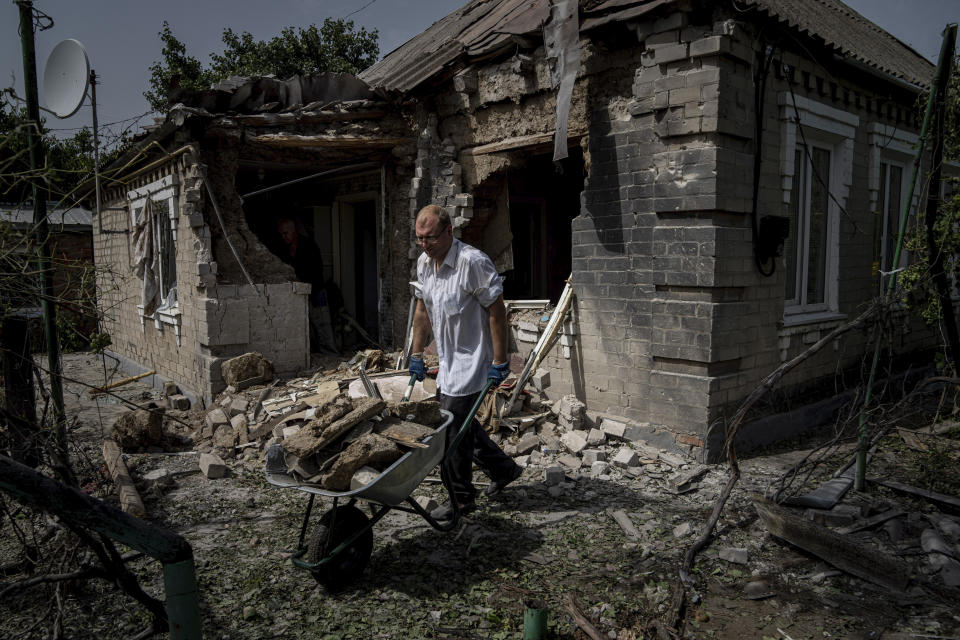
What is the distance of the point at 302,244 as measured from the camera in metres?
9.80

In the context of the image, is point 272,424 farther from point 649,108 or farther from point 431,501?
point 649,108

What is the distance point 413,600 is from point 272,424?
3.55 metres

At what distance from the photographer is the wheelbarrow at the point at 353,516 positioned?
307 centimetres

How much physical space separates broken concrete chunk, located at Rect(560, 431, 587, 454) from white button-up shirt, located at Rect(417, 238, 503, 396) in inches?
70.3

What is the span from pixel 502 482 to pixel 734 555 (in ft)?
5.27

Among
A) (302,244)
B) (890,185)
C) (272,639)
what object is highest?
(890,185)

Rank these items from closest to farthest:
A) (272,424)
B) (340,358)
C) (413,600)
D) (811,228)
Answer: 1. (413,600)
2. (272,424)
3. (811,228)
4. (340,358)

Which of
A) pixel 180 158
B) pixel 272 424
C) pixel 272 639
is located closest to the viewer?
pixel 272 639

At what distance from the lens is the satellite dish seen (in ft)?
15.1

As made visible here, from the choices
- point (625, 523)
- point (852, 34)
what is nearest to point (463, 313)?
point (625, 523)

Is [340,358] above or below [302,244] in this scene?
below

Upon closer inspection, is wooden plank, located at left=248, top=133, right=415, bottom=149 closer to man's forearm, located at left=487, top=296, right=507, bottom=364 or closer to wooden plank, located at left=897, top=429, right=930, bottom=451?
man's forearm, located at left=487, top=296, right=507, bottom=364

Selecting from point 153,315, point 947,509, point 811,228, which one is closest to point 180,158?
point 153,315

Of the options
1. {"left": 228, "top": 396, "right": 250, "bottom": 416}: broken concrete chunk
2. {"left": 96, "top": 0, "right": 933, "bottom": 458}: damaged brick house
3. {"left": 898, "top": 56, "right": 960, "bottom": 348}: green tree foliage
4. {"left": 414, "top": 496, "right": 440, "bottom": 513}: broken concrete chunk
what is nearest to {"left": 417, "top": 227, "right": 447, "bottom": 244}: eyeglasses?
{"left": 414, "top": 496, "right": 440, "bottom": 513}: broken concrete chunk
